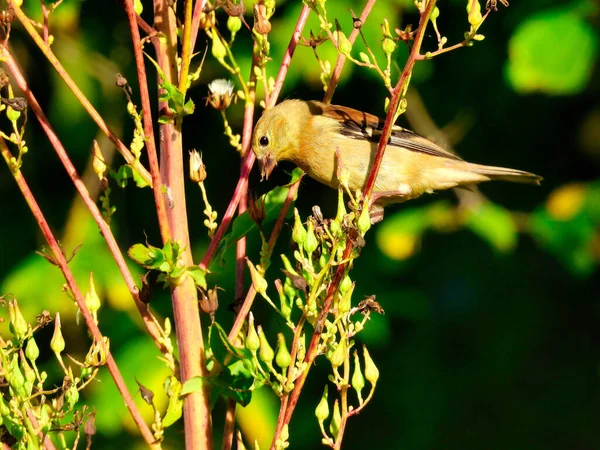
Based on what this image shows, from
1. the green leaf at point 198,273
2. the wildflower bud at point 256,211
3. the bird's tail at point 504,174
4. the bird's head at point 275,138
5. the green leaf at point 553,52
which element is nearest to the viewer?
the green leaf at point 198,273

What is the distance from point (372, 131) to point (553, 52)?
3.21 ft

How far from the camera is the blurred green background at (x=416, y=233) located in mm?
3629

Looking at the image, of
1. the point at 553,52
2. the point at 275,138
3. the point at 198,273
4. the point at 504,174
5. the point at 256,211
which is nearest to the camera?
the point at 198,273

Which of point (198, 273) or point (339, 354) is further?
point (198, 273)

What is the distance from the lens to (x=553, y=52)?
332cm

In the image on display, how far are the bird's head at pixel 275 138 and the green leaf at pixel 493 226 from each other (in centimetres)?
116

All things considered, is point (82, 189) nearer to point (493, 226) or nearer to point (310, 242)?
point (310, 242)

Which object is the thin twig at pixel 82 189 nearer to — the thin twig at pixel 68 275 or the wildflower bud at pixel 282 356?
the thin twig at pixel 68 275

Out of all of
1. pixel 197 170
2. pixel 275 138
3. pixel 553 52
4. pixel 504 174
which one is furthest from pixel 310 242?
pixel 553 52

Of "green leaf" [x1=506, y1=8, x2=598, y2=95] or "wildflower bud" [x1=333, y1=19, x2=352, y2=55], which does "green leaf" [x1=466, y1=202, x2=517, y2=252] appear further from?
"wildflower bud" [x1=333, y1=19, x2=352, y2=55]

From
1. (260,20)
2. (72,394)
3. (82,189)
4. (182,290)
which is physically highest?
(260,20)

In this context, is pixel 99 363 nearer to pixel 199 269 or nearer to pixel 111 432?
pixel 199 269

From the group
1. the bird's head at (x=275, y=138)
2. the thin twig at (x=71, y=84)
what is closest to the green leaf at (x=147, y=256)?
the thin twig at (x=71, y=84)

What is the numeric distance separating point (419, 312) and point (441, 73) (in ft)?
3.99
